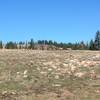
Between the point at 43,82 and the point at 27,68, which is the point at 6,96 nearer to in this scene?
the point at 43,82

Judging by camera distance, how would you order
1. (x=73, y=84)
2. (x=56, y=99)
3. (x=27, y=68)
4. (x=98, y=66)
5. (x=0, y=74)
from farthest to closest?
(x=98, y=66), (x=27, y=68), (x=0, y=74), (x=73, y=84), (x=56, y=99)

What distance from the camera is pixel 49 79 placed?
21.4 meters

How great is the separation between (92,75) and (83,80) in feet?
5.42

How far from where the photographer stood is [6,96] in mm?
17672

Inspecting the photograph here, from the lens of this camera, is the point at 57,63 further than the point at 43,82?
Yes

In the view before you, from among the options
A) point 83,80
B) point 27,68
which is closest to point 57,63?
point 27,68

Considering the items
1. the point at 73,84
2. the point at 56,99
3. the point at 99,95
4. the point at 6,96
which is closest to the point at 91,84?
the point at 73,84

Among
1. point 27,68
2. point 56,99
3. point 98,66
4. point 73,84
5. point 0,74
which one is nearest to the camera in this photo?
point 56,99

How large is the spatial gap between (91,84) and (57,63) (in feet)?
21.5

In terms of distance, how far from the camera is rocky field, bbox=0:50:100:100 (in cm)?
1789

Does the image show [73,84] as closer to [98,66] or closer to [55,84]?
[55,84]

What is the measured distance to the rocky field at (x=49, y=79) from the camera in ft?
58.7

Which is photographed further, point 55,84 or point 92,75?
point 92,75

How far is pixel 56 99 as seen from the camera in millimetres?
17281
